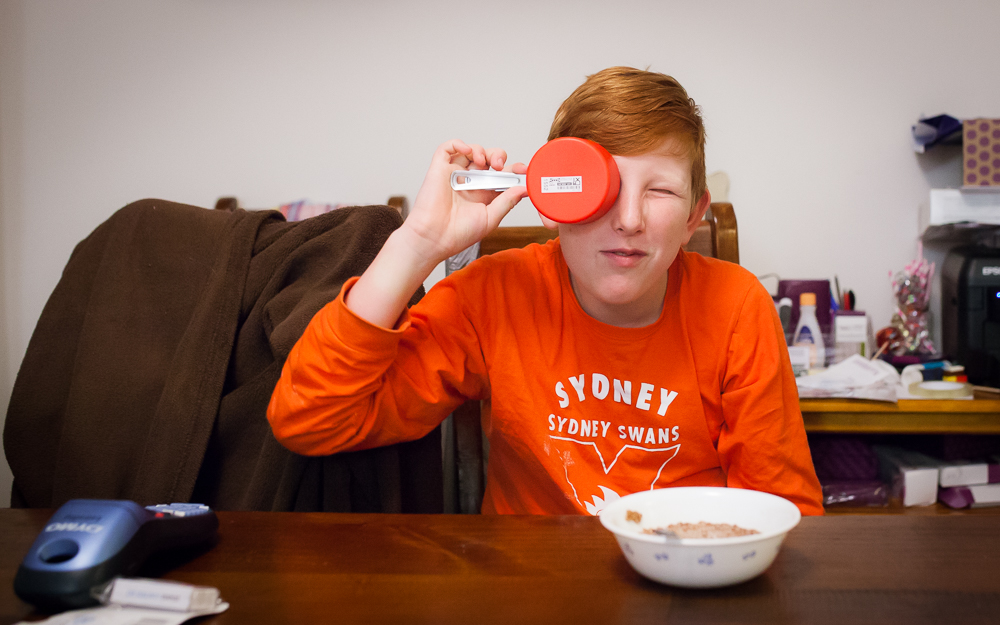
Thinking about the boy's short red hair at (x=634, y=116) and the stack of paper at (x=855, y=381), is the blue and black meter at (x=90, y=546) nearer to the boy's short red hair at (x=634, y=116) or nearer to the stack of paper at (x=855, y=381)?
the boy's short red hair at (x=634, y=116)

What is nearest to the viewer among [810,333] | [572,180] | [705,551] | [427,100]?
[705,551]

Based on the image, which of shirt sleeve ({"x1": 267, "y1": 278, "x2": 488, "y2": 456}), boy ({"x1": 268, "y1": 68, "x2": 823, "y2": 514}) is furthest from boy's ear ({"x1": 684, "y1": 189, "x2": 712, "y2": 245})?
shirt sleeve ({"x1": 267, "y1": 278, "x2": 488, "y2": 456})

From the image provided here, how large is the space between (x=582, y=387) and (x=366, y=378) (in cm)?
Answer: 30

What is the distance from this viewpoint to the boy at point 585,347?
2.64 ft

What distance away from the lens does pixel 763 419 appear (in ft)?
→ 2.81

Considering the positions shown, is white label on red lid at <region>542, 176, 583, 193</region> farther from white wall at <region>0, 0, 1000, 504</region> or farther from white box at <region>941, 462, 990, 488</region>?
white box at <region>941, 462, 990, 488</region>

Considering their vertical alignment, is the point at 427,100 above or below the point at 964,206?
above

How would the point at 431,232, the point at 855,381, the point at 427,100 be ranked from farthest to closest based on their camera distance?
→ the point at 427,100, the point at 855,381, the point at 431,232

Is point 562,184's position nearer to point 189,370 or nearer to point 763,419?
point 763,419

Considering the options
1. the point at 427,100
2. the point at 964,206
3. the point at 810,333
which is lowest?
the point at 810,333

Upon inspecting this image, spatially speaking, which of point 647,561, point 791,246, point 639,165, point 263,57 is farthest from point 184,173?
point 647,561

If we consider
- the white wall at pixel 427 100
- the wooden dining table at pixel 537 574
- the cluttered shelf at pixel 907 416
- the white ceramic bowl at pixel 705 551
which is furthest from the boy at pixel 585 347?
the white wall at pixel 427 100

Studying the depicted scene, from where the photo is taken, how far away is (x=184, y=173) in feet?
6.54

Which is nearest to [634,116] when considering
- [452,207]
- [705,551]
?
[452,207]
